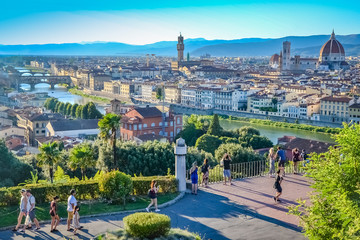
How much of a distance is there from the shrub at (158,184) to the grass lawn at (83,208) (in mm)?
176

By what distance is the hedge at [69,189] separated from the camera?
5.52 meters

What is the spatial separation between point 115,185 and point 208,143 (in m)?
12.1

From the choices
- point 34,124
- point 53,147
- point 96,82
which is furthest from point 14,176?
point 96,82

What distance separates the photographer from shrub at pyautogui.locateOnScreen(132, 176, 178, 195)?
20.0 feet

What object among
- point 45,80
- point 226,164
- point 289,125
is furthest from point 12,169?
point 45,80

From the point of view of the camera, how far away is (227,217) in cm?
530

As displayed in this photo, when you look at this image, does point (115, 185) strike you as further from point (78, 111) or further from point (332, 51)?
point (332, 51)

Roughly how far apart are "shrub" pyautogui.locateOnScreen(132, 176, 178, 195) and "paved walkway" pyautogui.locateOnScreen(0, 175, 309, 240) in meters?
0.23

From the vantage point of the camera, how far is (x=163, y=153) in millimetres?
10914

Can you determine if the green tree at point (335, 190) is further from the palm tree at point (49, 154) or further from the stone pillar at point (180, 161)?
the palm tree at point (49, 154)

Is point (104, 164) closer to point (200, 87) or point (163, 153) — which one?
point (163, 153)

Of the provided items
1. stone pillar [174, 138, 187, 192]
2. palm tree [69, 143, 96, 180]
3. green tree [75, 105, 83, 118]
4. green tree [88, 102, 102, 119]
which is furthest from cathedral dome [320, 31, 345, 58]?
stone pillar [174, 138, 187, 192]

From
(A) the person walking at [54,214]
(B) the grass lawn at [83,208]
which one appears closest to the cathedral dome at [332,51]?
(B) the grass lawn at [83,208]

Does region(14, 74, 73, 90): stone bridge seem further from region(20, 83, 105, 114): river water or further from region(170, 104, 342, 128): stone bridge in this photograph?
region(170, 104, 342, 128): stone bridge
